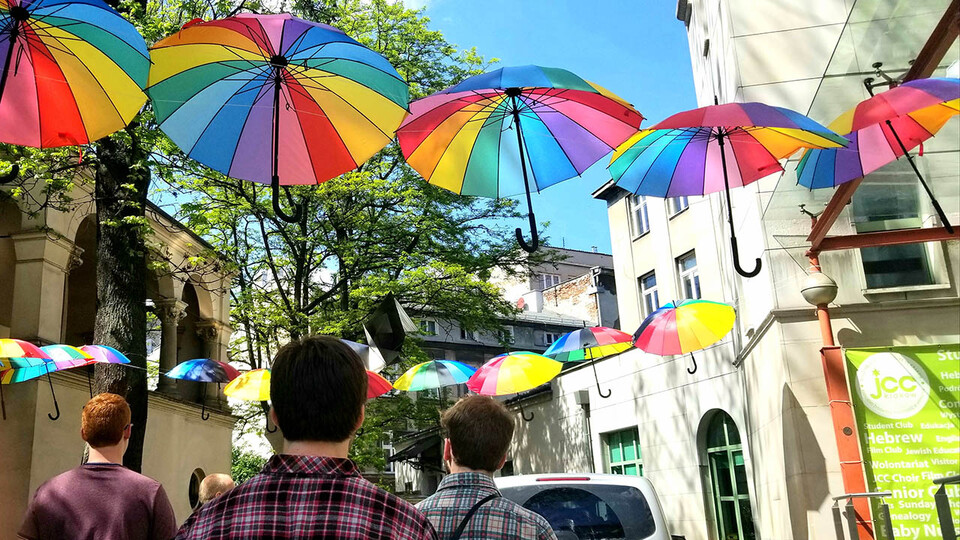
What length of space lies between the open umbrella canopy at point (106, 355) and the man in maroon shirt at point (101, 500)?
5805mm

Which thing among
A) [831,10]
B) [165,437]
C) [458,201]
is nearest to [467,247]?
[458,201]

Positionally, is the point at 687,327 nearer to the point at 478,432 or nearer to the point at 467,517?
the point at 478,432

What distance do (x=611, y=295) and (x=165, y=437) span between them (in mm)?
30027

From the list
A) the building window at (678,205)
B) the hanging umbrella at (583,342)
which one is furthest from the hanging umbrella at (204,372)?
the building window at (678,205)

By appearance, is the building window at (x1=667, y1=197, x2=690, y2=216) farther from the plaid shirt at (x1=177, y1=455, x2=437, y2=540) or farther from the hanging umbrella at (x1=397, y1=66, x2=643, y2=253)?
the plaid shirt at (x1=177, y1=455, x2=437, y2=540)

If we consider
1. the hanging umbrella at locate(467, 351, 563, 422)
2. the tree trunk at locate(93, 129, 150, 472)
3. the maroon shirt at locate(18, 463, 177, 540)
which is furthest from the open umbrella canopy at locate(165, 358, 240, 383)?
the maroon shirt at locate(18, 463, 177, 540)

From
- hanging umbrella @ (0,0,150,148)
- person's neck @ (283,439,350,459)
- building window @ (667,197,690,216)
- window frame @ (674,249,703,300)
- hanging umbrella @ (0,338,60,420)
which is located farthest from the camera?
building window @ (667,197,690,216)

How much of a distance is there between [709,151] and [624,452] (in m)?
21.8

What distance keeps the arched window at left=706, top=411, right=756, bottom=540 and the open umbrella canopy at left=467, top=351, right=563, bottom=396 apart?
9849 mm

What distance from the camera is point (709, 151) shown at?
741 cm

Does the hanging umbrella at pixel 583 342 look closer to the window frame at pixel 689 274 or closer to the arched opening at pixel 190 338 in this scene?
the window frame at pixel 689 274

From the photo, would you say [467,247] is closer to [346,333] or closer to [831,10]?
[346,333]

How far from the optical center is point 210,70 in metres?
5.09

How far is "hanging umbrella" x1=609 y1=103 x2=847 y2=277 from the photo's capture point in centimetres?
575
